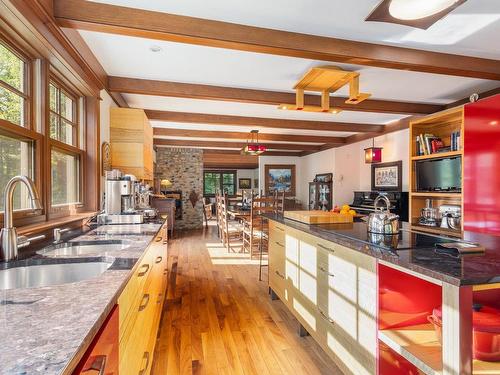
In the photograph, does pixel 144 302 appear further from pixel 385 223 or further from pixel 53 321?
pixel 385 223

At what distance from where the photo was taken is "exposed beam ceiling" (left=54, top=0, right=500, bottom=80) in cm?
205

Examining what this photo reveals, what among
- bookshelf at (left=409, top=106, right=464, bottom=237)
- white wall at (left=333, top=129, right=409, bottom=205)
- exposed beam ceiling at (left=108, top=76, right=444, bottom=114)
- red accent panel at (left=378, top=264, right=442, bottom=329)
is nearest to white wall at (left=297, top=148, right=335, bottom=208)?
white wall at (left=333, top=129, right=409, bottom=205)

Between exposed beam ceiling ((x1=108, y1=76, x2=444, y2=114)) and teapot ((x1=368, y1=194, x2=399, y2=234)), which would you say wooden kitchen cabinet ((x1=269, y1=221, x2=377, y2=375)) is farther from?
exposed beam ceiling ((x1=108, y1=76, x2=444, y2=114))

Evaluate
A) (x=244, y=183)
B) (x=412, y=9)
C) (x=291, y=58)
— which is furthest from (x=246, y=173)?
(x=412, y=9)

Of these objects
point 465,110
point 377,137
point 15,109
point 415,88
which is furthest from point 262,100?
point 377,137

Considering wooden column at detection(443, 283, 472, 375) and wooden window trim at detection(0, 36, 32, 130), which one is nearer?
wooden column at detection(443, 283, 472, 375)

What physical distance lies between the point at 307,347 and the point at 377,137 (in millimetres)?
5624

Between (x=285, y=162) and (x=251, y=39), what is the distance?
8069 millimetres

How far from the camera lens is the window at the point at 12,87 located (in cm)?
170

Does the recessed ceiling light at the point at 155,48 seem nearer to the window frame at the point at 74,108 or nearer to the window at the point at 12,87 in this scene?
the window frame at the point at 74,108

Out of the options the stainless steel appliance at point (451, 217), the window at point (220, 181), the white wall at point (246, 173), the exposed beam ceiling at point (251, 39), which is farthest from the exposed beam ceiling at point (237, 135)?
the window at point (220, 181)

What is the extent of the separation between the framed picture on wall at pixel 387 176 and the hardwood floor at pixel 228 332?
360cm

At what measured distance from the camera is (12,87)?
5.81 ft

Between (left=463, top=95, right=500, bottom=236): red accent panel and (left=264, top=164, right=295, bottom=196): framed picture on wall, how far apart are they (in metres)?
6.66
